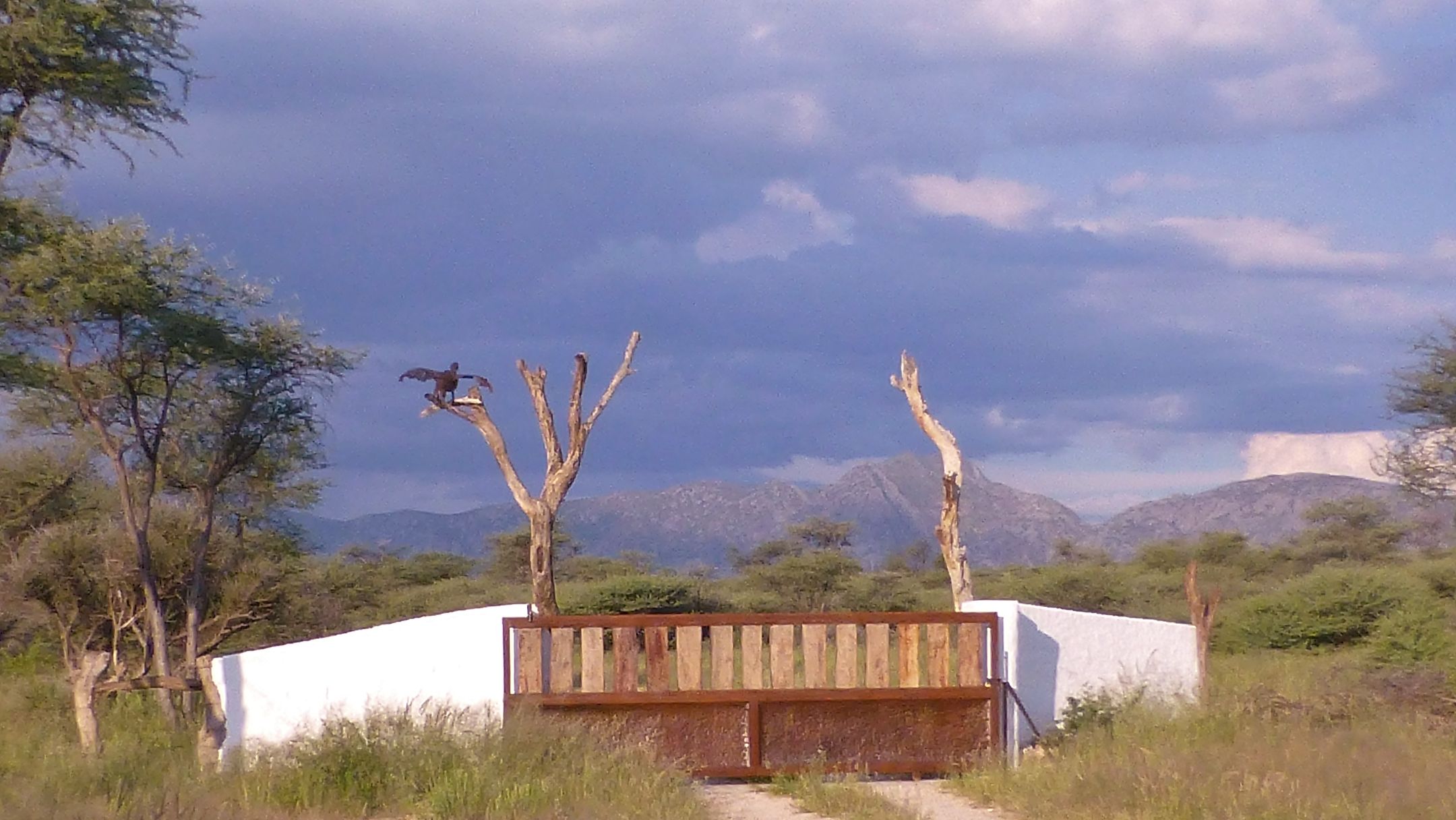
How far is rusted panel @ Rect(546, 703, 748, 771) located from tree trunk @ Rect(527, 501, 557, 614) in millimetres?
1845

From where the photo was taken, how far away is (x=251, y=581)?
20047 millimetres

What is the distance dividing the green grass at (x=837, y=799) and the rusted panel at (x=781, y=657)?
83cm

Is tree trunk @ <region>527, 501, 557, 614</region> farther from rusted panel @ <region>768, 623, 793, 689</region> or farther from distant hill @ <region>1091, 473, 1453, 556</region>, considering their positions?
distant hill @ <region>1091, 473, 1453, 556</region>

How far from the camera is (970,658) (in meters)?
13.6

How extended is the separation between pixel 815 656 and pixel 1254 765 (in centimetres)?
408

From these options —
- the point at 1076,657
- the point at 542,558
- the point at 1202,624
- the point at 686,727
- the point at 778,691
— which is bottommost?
the point at 686,727

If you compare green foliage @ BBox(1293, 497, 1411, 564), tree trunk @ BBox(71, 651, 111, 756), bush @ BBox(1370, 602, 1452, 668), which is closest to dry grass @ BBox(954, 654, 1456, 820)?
tree trunk @ BBox(71, 651, 111, 756)

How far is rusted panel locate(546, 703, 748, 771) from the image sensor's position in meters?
13.0

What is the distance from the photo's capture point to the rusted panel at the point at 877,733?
1317 centimetres

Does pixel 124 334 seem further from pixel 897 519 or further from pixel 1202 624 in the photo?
pixel 897 519

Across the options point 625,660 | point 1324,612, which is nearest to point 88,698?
point 625,660

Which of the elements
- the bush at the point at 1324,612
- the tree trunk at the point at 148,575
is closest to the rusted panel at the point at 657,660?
the tree trunk at the point at 148,575

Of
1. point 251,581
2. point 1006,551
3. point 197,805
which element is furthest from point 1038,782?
point 1006,551

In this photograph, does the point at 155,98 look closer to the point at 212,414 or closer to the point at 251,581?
the point at 212,414
